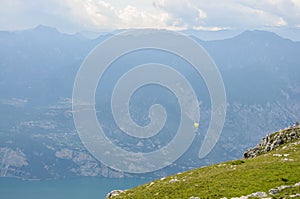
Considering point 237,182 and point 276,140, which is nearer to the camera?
point 237,182

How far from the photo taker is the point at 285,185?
3178cm

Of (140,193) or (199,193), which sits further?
(140,193)

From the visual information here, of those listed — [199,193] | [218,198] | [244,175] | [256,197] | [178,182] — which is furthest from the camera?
[178,182]

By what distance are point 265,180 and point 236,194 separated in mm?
4486

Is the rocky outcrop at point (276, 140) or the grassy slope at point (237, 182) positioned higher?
the rocky outcrop at point (276, 140)

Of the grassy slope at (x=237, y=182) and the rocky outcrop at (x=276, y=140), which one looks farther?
the rocky outcrop at (x=276, y=140)

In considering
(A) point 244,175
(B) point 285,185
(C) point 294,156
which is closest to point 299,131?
(C) point 294,156

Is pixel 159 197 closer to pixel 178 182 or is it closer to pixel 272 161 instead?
pixel 178 182

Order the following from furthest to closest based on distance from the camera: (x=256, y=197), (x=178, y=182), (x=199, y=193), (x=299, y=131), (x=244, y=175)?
(x=299, y=131)
(x=178, y=182)
(x=244, y=175)
(x=199, y=193)
(x=256, y=197)

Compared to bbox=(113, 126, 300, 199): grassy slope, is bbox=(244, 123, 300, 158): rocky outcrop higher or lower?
higher

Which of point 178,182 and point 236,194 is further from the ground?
point 178,182

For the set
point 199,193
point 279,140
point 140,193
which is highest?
point 279,140

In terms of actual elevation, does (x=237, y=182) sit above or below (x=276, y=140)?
below

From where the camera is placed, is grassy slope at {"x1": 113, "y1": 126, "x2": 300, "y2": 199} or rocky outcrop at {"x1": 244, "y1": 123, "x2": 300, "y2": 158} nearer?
grassy slope at {"x1": 113, "y1": 126, "x2": 300, "y2": 199}
